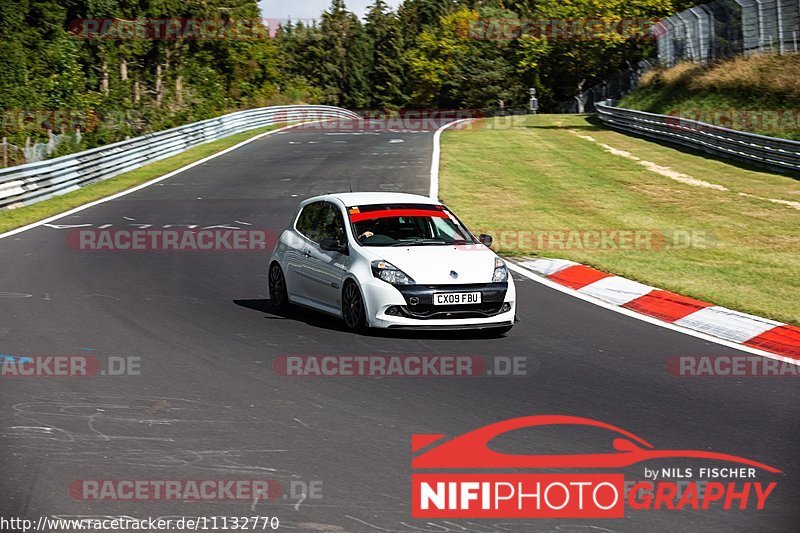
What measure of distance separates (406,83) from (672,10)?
74.7 meters

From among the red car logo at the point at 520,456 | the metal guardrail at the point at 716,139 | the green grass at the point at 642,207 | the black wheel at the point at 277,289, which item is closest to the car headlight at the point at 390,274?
the black wheel at the point at 277,289

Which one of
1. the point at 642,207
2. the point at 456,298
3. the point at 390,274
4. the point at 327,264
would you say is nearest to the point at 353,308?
the point at 390,274

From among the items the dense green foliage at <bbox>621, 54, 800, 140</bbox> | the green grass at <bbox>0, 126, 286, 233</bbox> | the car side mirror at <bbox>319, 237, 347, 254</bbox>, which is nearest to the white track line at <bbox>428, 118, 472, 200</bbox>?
the green grass at <bbox>0, 126, 286, 233</bbox>

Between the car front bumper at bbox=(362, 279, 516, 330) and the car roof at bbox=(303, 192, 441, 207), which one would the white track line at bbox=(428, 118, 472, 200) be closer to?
the car roof at bbox=(303, 192, 441, 207)

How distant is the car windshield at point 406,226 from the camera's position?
12211 millimetres

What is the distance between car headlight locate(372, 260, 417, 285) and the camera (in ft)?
37.0

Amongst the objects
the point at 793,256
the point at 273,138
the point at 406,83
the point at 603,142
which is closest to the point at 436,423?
the point at 793,256

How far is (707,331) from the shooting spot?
39.5 feet

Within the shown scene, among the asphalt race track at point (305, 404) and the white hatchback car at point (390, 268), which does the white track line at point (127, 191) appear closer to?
the asphalt race track at point (305, 404)

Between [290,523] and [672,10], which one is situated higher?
[672,10]

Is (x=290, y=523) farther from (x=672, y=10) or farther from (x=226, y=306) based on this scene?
(x=672, y=10)

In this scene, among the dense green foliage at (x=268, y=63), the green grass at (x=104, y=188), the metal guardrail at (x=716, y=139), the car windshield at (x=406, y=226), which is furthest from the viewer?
the dense green foliage at (x=268, y=63)

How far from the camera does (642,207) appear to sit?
24.1 m

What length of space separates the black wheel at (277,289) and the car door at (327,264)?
62cm
